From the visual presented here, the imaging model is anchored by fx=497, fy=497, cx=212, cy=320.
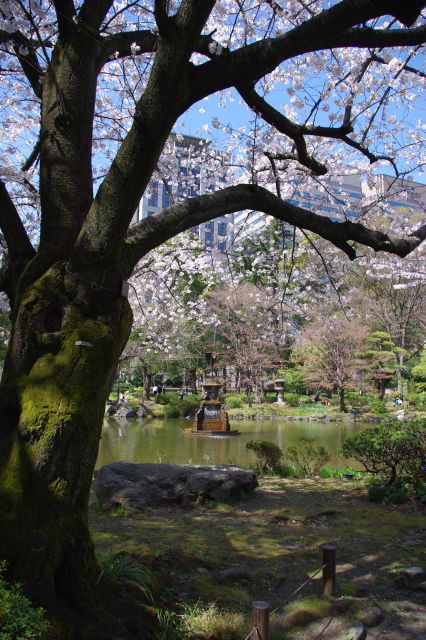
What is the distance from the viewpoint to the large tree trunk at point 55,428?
2430 millimetres

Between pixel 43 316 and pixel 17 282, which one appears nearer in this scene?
pixel 43 316

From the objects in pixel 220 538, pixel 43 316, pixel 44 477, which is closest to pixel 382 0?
pixel 43 316

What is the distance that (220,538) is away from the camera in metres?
4.91

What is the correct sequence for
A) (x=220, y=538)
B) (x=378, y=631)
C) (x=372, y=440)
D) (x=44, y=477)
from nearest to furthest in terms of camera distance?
(x=44, y=477), (x=378, y=631), (x=220, y=538), (x=372, y=440)

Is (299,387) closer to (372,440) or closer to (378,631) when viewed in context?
(372,440)

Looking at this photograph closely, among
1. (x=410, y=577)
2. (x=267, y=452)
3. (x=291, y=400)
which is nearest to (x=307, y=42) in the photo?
(x=410, y=577)

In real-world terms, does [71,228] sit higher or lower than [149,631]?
higher

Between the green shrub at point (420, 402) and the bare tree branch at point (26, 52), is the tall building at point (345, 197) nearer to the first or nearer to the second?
the bare tree branch at point (26, 52)

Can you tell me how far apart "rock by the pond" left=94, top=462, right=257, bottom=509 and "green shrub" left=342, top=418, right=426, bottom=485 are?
62.7 inches

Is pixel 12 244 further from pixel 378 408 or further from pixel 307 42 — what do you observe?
pixel 378 408

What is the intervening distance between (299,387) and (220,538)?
91.4 ft

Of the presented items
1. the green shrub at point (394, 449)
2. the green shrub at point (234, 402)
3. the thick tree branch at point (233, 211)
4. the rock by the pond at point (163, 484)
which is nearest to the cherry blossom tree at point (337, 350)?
the green shrub at point (234, 402)

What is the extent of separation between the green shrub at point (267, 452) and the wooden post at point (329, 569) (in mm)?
5370

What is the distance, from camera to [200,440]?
50.6 feet
